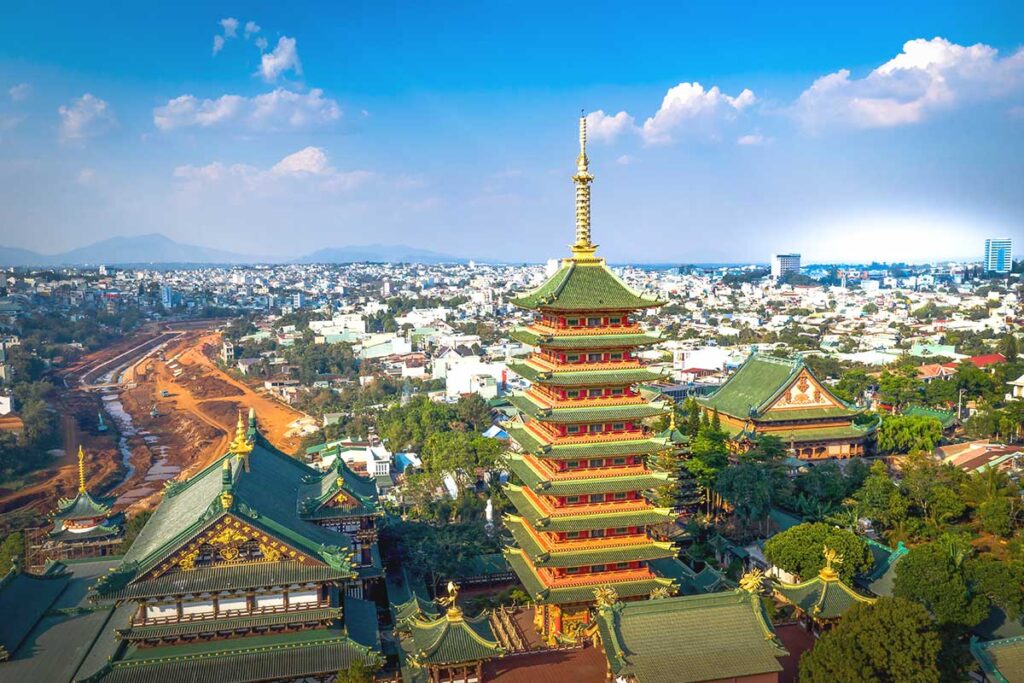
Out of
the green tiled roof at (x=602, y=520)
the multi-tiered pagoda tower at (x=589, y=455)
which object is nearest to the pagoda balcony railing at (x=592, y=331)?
the multi-tiered pagoda tower at (x=589, y=455)

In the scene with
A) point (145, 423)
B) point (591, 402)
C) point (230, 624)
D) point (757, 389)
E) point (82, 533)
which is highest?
point (591, 402)

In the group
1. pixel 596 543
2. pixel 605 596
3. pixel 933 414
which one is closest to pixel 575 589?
pixel 596 543

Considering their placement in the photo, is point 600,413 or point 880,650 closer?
point 880,650

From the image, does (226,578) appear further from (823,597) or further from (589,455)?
(823,597)

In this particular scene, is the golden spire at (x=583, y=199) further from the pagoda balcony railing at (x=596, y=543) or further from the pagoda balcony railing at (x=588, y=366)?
the pagoda balcony railing at (x=596, y=543)

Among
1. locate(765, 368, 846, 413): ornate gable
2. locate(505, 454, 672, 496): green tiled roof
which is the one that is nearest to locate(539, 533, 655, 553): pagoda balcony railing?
locate(505, 454, 672, 496): green tiled roof

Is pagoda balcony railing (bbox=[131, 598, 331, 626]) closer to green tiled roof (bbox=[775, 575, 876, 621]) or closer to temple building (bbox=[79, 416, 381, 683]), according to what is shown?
temple building (bbox=[79, 416, 381, 683])
